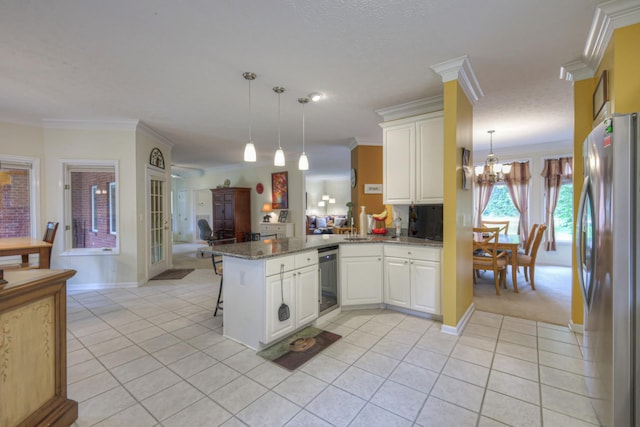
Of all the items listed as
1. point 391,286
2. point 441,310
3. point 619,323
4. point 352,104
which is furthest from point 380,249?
point 619,323

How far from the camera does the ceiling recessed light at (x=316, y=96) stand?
10.7ft

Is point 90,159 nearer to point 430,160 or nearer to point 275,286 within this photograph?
point 275,286

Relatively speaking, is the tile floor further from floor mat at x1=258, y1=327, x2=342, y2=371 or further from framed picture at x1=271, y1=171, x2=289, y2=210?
framed picture at x1=271, y1=171, x2=289, y2=210

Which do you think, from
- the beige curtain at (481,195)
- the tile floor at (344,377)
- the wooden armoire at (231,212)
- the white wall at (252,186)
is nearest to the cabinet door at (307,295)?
the tile floor at (344,377)

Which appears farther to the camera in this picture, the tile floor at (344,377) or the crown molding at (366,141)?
the crown molding at (366,141)

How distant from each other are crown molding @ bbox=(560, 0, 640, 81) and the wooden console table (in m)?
3.89

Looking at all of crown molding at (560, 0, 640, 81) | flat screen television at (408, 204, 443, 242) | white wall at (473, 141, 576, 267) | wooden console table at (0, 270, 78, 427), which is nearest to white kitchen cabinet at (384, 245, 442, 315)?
flat screen television at (408, 204, 443, 242)

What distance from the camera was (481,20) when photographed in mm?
2006

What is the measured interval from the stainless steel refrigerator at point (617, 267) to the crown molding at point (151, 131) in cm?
534

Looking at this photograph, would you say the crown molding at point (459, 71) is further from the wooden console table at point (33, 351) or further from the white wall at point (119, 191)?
the white wall at point (119, 191)

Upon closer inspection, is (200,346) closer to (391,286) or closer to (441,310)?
(391,286)

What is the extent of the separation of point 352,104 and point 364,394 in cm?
320

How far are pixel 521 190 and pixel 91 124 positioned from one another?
8537 mm

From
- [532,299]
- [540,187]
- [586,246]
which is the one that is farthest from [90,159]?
[540,187]
